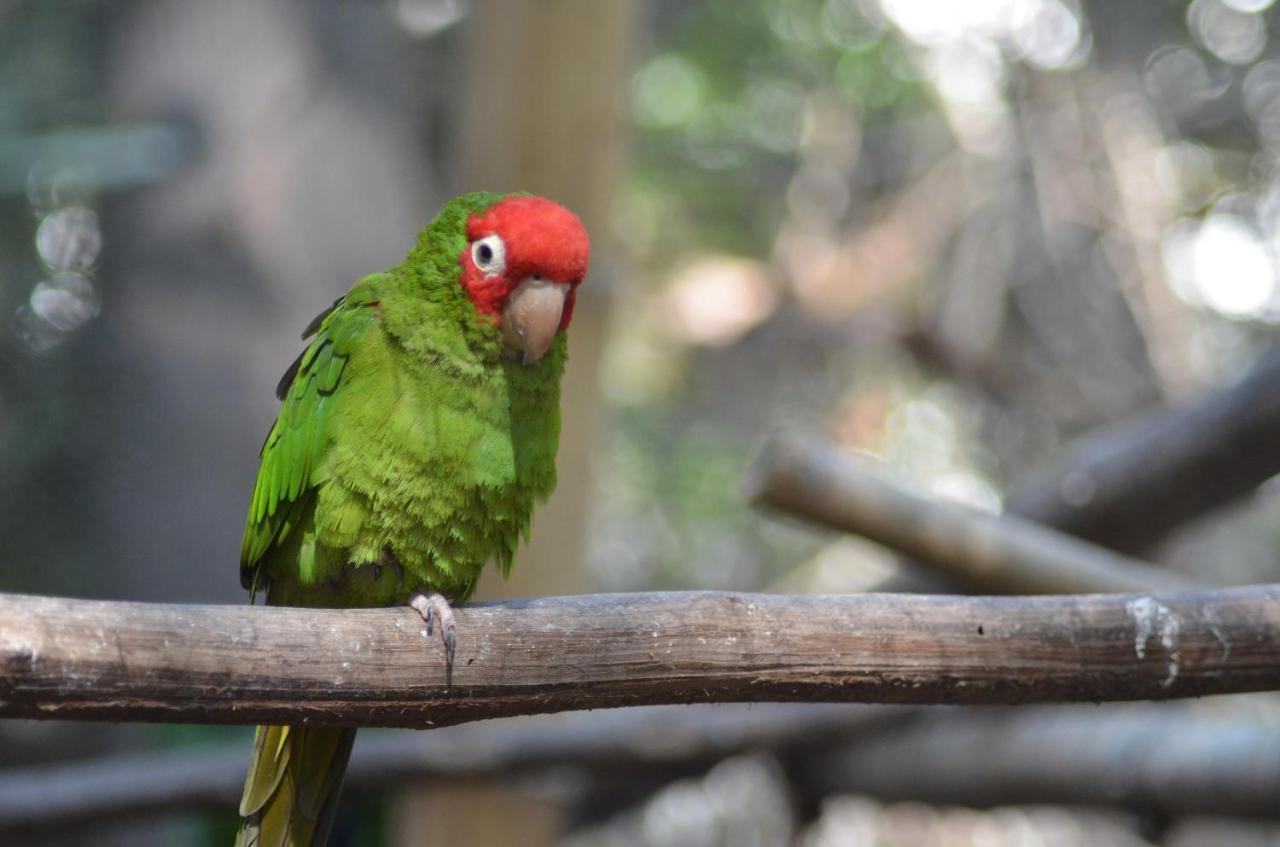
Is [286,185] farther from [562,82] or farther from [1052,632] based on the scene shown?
[1052,632]

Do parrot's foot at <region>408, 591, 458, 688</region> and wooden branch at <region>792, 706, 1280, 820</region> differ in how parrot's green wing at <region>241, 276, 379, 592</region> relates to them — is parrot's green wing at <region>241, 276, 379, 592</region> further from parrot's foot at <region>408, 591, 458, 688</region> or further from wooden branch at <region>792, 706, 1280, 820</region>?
wooden branch at <region>792, 706, 1280, 820</region>

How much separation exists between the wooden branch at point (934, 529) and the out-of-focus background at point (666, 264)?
0.20m

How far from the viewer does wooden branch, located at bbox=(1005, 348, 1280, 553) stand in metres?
2.35

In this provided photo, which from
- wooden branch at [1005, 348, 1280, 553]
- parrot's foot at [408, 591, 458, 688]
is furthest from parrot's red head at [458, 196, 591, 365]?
wooden branch at [1005, 348, 1280, 553]

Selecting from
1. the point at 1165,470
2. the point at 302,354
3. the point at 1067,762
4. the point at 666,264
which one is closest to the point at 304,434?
the point at 302,354

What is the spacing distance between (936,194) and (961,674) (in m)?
5.07

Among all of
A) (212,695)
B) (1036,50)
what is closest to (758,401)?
(1036,50)

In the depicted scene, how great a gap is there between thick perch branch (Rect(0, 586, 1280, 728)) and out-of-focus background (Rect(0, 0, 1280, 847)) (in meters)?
0.99

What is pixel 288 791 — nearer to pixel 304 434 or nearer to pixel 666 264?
pixel 304 434

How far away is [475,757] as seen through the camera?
9.56 ft

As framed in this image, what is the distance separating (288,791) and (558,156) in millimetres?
1745

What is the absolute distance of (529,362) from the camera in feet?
5.65

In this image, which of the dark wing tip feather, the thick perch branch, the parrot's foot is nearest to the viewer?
the thick perch branch

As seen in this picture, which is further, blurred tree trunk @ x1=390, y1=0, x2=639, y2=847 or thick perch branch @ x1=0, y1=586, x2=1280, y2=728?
blurred tree trunk @ x1=390, y1=0, x2=639, y2=847
